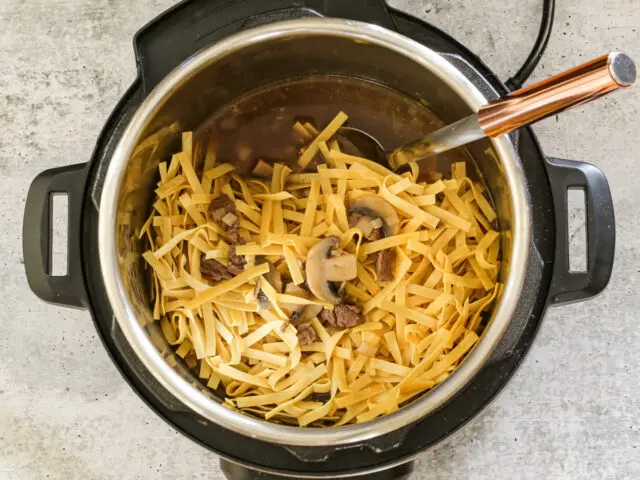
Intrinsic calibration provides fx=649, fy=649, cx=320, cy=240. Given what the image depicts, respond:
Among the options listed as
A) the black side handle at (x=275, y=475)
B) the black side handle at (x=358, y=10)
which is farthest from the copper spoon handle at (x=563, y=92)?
the black side handle at (x=275, y=475)

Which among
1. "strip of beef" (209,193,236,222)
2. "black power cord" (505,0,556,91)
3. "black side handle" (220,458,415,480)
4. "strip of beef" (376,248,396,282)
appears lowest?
"black side handle" (220,458,415,480)

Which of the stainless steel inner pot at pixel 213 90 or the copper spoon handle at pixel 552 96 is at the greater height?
the copper spoon handle at pixel 552 96

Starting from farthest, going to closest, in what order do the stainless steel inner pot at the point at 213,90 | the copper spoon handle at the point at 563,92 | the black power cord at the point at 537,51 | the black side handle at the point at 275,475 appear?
the black power cord at the point at 537,51
the black side handle at the point at 275,475
the stainless steel inner pot at the point at 213,90
the copper spoon handle at the point at 563,92

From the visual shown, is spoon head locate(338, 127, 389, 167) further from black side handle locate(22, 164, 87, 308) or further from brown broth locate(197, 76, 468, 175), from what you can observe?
black side handle locate(22, 164, 87, 308)

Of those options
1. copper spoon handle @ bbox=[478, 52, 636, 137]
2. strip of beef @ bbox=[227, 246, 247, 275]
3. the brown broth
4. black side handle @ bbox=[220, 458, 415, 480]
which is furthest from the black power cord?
black side handle @ bbox=[220, 458, 415, 480]

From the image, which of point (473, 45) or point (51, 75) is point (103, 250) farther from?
point (473, 45)

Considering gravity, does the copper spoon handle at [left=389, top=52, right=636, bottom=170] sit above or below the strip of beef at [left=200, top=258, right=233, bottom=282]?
above

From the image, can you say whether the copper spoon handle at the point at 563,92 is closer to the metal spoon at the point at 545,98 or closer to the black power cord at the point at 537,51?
the metal spoon at the point at 545,98

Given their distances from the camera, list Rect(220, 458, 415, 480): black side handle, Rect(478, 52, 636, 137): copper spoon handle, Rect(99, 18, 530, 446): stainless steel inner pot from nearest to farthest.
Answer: Rect(478, 52, 636, 137): copper spoon handle → Rect(99, 18, 530, 446): stainless steel inner pot → Rect(220, 458, 415, 480): black side handle
